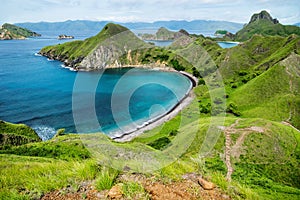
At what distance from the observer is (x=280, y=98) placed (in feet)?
177

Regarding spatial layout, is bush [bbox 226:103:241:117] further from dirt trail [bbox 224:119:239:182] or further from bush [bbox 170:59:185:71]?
bush [bbox 170:59:185:71]

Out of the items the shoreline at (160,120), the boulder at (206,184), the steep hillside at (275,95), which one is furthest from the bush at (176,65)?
the boulder at (206,184)

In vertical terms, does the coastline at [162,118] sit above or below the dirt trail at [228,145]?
below

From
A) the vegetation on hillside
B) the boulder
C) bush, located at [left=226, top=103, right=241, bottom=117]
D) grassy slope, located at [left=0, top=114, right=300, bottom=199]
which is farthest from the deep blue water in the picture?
the boulder

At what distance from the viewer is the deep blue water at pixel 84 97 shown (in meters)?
55.6

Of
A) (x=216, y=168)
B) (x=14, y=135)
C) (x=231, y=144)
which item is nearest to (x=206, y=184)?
(x=216, y=168)

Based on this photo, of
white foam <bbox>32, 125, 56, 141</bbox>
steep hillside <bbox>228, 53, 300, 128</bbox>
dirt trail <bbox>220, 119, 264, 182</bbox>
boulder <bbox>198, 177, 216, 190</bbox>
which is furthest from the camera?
steep hillside <bbox>228, 53, 300, 128</bbox>

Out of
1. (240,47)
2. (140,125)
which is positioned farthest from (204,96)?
(240,47)

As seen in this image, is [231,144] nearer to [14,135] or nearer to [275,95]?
[14,135]

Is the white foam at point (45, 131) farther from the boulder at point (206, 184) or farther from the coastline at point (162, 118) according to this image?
the boulder at point (206, 184)

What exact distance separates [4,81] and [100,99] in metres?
48.4

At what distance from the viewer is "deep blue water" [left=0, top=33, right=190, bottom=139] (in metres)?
55.6

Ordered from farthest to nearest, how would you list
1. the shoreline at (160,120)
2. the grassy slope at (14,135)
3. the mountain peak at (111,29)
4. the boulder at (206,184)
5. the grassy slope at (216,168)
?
1. the mountain peak at (111,29)
2. the shoreline at (160,120)
3. the grassy slope at (14,135)
4. the boulder at (206,184)
5. the grassy slope at (216,168)

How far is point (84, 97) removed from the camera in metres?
74.6
